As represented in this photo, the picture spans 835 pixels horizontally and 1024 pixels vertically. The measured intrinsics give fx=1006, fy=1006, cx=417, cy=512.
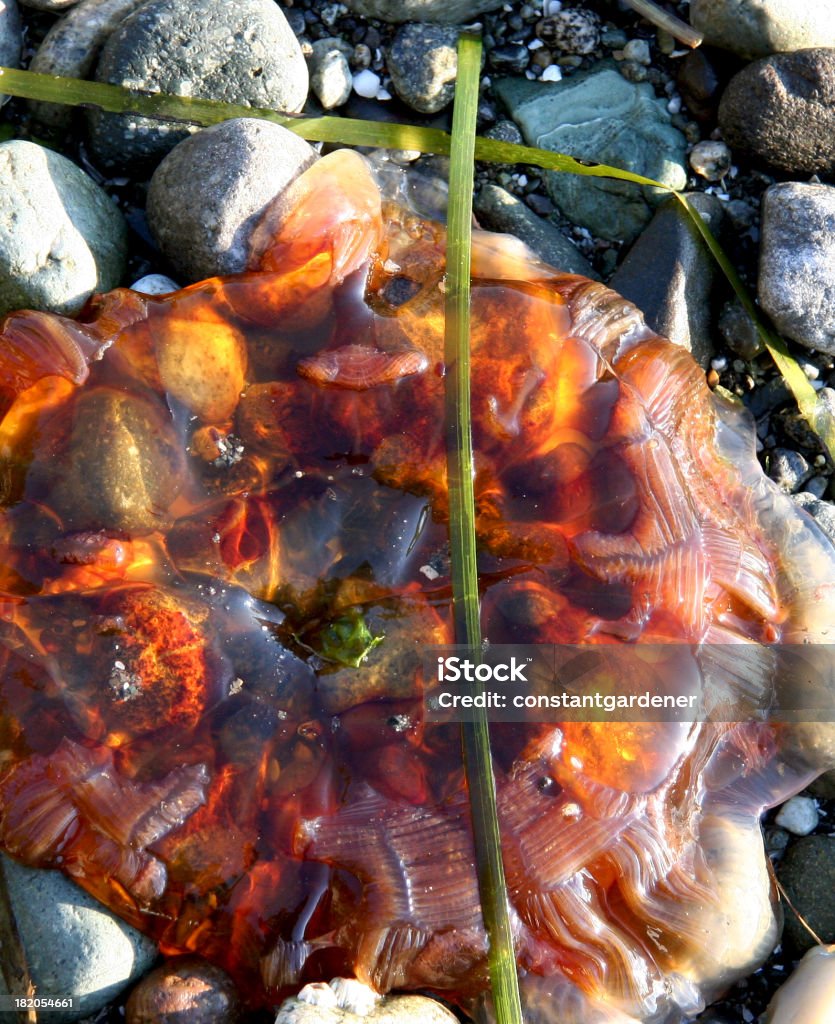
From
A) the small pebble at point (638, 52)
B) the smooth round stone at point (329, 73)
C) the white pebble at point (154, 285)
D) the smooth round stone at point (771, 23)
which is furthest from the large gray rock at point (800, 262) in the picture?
the white pebble at point (154, 285)

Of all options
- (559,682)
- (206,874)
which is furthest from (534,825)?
(206,874)

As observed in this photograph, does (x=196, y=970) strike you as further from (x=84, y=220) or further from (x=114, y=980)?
(x=84, y=220)

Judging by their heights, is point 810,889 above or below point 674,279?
below

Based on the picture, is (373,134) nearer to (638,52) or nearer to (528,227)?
(528,227)

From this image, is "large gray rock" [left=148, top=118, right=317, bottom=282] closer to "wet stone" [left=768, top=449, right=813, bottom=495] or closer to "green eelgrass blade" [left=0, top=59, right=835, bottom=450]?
"green eelgrass blade" [left=0, top=59, right=835, bottom=450]

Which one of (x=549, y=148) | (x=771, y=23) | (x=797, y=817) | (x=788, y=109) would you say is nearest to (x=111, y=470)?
(x=549, y=148)

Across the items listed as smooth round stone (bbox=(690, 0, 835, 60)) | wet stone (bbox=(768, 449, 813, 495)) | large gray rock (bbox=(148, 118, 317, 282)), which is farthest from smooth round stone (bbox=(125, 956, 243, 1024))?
smooth round stone (bbox=(690, 0, 835, 60))

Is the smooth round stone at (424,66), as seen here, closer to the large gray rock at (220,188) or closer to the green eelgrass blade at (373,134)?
the green eelgrass blade at (373,134)
